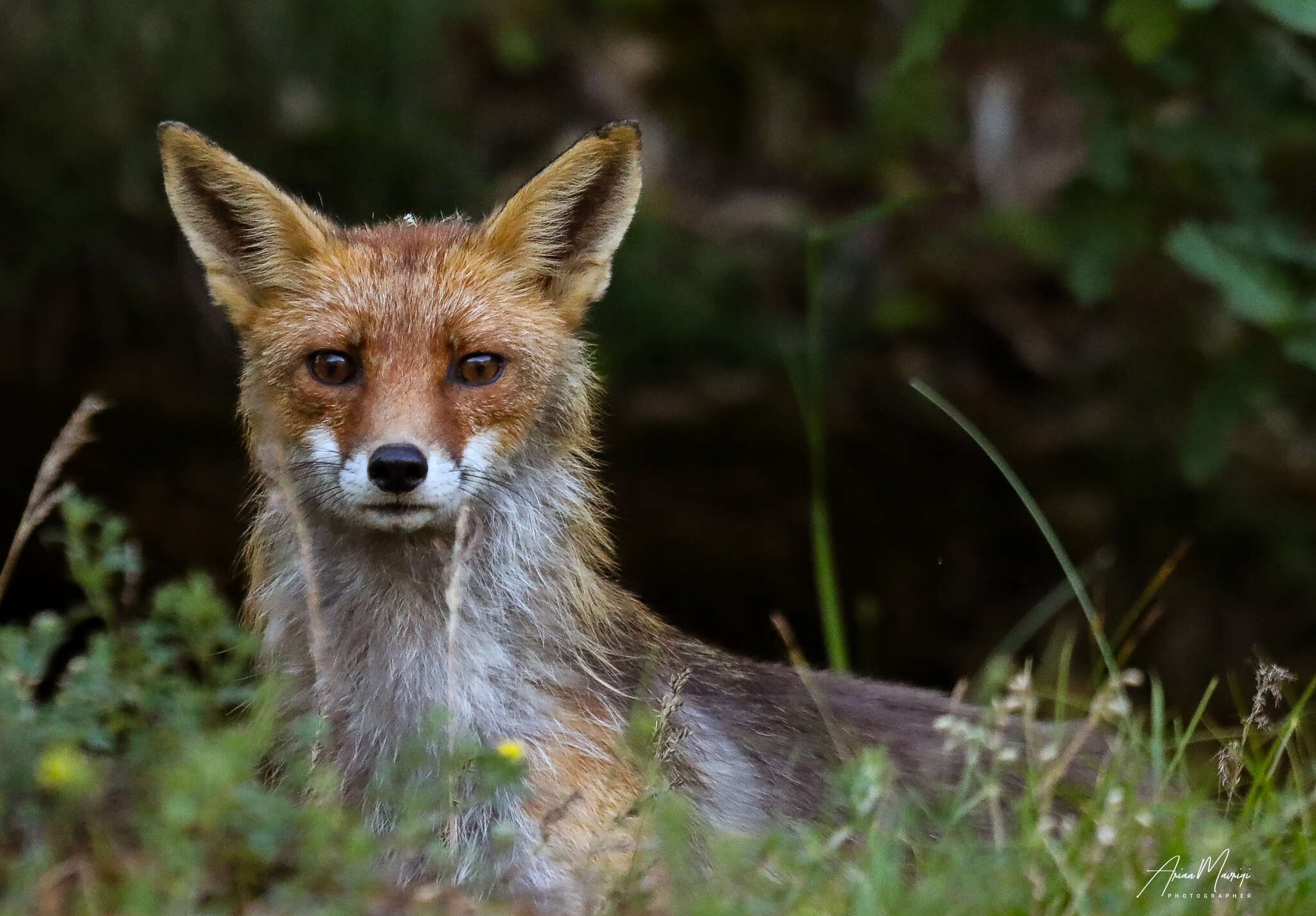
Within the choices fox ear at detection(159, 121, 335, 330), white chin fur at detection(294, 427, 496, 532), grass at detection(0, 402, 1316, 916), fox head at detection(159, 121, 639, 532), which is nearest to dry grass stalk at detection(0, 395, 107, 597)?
grass at detection(0, 402, 1316, 916)

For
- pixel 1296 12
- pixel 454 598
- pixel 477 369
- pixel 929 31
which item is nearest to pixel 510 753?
pixel 454 598

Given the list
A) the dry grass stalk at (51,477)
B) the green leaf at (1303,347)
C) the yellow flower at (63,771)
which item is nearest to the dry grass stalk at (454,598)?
the yellow flower at (63,771)

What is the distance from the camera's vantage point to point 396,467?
13.2ft

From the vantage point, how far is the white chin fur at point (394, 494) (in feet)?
13.4

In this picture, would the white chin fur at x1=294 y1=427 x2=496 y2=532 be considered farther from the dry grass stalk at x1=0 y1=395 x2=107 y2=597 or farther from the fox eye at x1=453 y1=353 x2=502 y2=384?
the dry grass stalk at x1=0 y1=395 x2=107 y2=597

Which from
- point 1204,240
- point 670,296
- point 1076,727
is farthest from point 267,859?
point 670,296

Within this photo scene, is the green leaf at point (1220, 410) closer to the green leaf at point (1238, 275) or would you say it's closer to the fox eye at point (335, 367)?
the green leaf at point (1238, 275)

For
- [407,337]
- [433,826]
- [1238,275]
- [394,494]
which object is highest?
[1238,275]

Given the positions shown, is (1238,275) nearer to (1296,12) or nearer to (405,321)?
(1296,12)

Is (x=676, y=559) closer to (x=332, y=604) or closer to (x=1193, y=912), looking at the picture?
(x=332, y=604)

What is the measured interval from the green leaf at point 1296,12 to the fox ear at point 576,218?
6.80ft

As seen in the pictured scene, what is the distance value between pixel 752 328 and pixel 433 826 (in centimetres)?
698

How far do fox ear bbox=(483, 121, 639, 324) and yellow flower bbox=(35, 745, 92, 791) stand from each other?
7.86 feet

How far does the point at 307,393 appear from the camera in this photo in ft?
14.5
